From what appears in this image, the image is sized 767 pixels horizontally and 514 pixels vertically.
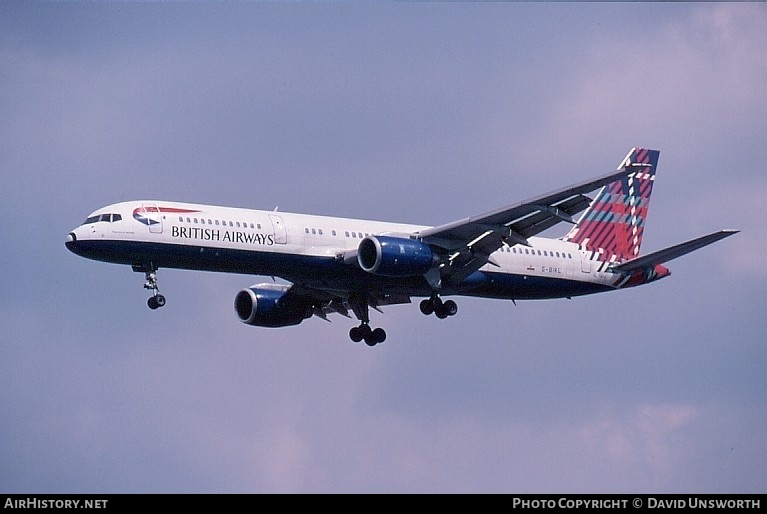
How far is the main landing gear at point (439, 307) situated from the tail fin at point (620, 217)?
7944 millimetres

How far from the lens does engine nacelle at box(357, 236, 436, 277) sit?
5988cm

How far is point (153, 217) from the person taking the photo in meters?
58.9

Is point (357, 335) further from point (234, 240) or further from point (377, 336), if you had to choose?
point (234, 240)

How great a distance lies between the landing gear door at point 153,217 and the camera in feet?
193

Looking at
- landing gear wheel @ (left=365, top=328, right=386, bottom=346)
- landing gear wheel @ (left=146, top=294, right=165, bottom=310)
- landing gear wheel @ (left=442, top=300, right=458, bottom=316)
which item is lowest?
landing gear wheel @ (left=365, top=328, right=386, bottom=346)

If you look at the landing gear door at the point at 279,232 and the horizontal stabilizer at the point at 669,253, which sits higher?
the landing gear door at the point at 279,232

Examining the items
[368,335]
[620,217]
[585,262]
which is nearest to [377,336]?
[368,335]

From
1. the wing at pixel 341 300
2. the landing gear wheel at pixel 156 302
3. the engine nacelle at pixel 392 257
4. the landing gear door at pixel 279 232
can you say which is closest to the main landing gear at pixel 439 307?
the wing at pixel 341 300

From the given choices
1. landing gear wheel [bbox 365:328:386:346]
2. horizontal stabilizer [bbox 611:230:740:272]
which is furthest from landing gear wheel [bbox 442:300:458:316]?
horizontal stabilizer [bbox 611:230:740:272]

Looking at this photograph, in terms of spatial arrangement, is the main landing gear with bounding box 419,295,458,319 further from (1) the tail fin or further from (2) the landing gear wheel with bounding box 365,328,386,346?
(1) the tail fin

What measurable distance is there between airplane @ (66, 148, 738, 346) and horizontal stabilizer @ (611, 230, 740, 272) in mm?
70

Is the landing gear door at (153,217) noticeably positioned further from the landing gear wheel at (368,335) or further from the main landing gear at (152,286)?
the landing gear wheel at (368,335)
